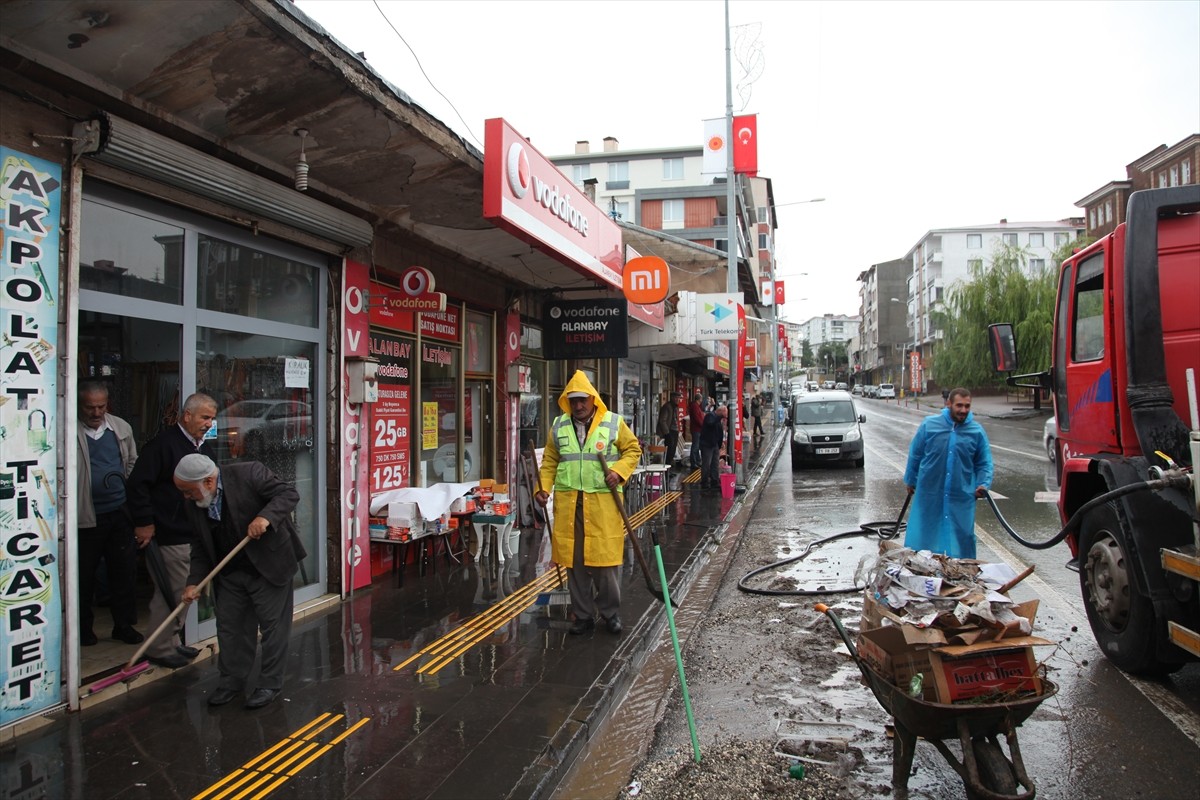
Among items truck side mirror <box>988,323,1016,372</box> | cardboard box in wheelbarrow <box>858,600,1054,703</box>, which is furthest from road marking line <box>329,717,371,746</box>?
truck side mirror <box>988,323,1016,372</box>

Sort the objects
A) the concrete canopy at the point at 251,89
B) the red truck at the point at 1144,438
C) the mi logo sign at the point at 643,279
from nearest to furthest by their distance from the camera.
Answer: the concrete canopy at the point at 251,89, the red truck at the point at 1144,438, the mi logo sign at the point at 643,279

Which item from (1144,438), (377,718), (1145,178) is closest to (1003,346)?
(1144,438)

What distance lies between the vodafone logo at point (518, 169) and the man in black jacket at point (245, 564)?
296cm

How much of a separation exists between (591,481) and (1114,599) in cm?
341

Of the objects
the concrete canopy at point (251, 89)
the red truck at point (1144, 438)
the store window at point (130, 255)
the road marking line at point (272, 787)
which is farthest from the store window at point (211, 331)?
the red truck at point (1144, 438)

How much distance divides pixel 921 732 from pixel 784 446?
84.8 feet

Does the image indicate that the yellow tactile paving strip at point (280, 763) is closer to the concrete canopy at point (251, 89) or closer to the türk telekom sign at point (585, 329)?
the concrete canopy at point (251, 89)

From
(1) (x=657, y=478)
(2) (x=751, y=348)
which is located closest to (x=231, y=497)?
(1) (x=657, y=478)

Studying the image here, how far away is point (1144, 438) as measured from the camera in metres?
4.13

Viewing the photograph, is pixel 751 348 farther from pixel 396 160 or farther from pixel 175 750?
pixel 175 750

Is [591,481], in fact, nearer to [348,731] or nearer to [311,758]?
[348,731]

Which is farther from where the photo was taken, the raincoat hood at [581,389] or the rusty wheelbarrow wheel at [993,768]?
the raincoat hood at [581,389]

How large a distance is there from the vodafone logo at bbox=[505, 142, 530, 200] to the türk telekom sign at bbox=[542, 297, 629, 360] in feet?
14.0

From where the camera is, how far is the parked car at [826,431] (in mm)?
17359
